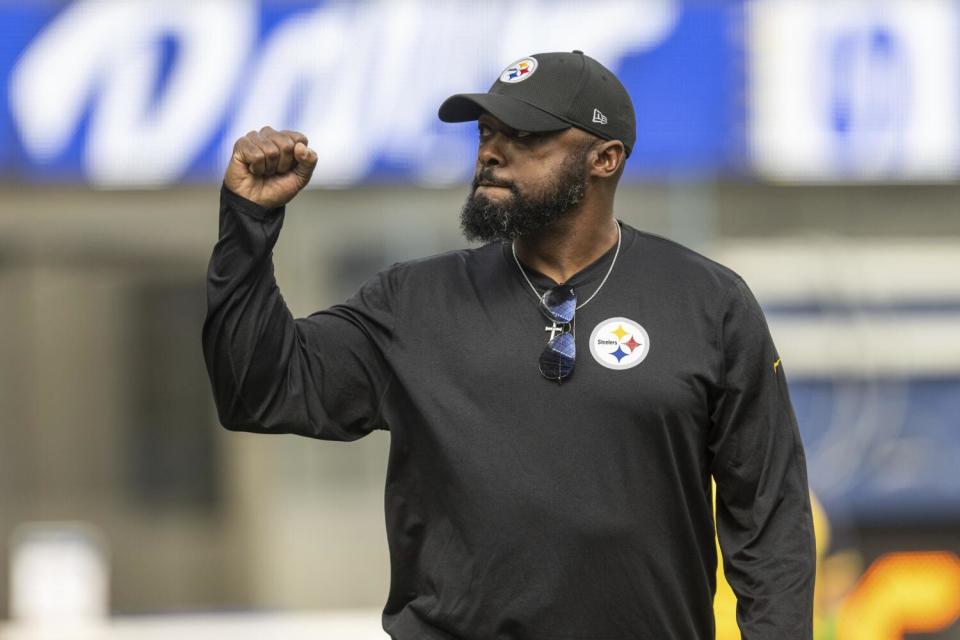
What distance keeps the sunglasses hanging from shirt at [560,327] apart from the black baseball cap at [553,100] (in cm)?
27

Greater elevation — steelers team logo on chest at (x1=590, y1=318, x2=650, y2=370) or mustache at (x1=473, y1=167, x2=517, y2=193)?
mustache at (x1=473, y1=167, x2=517, y2=193)

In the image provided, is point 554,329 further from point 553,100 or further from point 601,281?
point 553,100

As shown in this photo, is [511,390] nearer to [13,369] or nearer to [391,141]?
[391,141]

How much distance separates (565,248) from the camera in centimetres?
297

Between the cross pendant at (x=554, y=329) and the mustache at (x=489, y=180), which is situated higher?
the mustache at (x=489, y=180)

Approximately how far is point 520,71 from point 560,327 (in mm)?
527

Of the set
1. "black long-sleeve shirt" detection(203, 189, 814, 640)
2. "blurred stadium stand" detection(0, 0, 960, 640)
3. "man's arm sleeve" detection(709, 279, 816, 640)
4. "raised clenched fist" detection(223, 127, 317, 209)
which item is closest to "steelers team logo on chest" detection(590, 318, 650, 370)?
"black long-sleeve shirt" detection(203, 189, 814, 640)

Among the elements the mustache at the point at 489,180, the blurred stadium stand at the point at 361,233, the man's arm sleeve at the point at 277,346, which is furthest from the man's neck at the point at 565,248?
the blurred stadium stand at the point at 361,233

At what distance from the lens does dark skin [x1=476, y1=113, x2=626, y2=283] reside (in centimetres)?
290

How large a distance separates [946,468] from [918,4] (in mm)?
2320

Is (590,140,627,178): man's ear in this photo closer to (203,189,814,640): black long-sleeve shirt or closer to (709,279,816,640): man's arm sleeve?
(203,189,814,640): black long-sleeve shirt

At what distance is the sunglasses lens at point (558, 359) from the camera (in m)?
2.76

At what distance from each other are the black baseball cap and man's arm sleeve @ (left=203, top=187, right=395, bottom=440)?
1.35ft

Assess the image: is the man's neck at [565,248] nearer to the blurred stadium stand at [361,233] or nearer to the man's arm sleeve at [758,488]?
the man's arm sleeve at [758,488]
